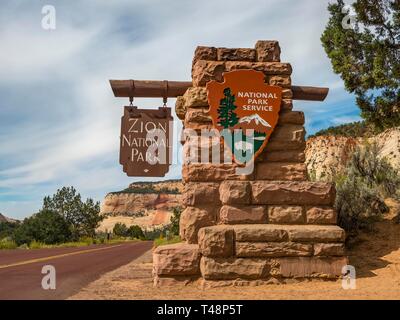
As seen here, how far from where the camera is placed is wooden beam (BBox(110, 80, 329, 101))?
839 cm

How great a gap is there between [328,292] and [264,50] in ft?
14.4

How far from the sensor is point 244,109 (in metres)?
7.81

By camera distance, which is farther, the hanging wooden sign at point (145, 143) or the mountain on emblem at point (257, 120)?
the hanging wooden sign at point (145, 143)

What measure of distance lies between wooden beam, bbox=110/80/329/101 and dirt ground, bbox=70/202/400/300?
327 centimetres

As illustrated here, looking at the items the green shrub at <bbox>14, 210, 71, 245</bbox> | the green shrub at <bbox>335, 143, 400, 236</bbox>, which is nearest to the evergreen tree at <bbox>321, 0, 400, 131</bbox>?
the green shrub at <bbox>335, 143, 400, 236</bbox>

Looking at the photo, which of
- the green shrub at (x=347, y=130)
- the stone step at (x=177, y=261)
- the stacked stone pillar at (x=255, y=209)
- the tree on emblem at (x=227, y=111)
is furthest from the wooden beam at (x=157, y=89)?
the green shrub at (x=347, y=130)

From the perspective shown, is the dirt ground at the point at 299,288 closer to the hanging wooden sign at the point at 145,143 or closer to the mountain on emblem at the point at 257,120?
the hanging wooden sign at the point at 145,143

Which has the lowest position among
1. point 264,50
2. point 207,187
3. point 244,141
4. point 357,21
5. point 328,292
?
point 328,292

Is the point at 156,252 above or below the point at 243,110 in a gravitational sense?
below

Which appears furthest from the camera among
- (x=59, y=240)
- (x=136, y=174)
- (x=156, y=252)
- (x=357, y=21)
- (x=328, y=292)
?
(x=59, y=240)

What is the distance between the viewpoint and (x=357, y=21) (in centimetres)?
1225

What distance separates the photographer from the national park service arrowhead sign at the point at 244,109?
7.63 metres

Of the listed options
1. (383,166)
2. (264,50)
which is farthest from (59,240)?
(264,50)
